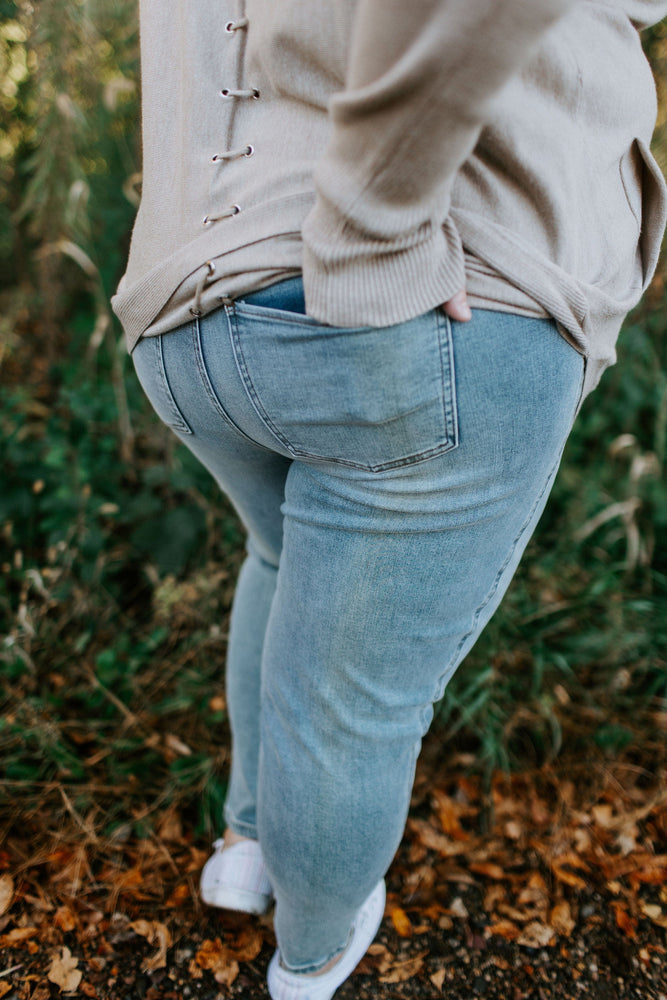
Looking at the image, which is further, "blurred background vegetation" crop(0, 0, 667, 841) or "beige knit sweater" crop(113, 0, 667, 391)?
"blurred background vegetation" crop(0, 0, 667, 841)

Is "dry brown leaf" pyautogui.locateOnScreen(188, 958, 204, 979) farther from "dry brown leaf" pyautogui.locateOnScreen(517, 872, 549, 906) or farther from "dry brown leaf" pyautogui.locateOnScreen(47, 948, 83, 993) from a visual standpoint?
"dry brown leaf" pyautogui.locateOnScreen(517, 872, 549, 906)

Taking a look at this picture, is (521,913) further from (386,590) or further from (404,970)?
(386,590)

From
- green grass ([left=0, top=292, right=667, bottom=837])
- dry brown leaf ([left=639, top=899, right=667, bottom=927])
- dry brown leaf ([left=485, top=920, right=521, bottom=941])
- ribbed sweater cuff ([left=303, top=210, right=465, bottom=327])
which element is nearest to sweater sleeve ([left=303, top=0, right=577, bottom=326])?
ribbed sweater cuff ([left=303, top=210, right=465, bottom=327])

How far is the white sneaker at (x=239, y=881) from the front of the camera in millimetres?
1336

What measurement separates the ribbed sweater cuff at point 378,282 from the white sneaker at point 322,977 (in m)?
0.97

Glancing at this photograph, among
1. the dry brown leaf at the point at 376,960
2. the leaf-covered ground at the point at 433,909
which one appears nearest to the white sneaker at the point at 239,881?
the leaf-covered ground at the point at 433,909

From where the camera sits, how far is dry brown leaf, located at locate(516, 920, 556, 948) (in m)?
1.44

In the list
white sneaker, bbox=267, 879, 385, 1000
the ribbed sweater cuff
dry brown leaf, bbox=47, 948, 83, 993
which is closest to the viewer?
the ribbed sweater cuff

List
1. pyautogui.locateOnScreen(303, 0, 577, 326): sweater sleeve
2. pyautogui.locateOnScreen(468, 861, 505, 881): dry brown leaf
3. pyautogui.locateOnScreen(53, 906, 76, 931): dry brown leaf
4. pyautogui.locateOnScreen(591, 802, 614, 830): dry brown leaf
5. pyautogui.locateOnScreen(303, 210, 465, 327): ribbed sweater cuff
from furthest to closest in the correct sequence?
1. pyautogui.locateOnScreen(591, 802, 614, 830): dry brown leaf
2. pyautogui.locateOnScreen(468, 861, 505, 881): dry brown leaf
3. pyautogui.locateOnScreen(53, 906, 76, 931): dry brown leaf
4. pyautogui.locateOnScreen(303, 210, 465, 327): ribbed sweater cuff
5. pyautogui.locateOnScreen(303, 0, 577, 326): sweater sleeve

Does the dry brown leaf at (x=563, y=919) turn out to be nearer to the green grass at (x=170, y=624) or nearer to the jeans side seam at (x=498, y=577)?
the green grass at (x=170, y=624)

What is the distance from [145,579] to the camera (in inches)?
83.8

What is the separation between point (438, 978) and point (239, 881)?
0.45 m

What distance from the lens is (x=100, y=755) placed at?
1.67 m

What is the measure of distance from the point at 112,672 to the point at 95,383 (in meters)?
1.25
